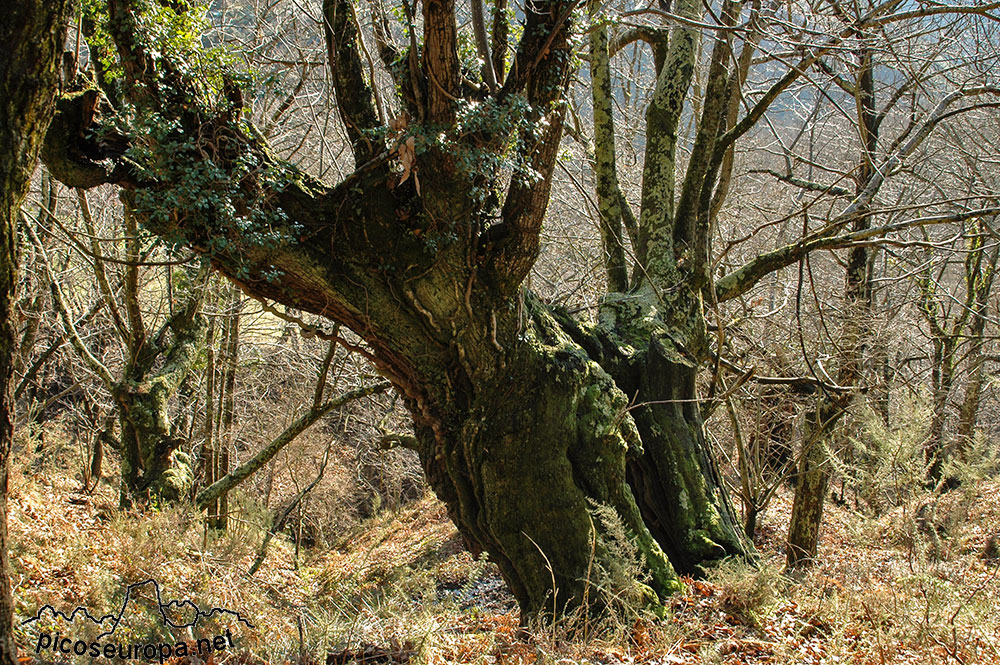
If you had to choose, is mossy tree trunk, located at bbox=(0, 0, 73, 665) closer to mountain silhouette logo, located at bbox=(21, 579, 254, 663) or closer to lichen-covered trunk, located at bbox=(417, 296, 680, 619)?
mountain silhouette logo, located at bbox=(21, 579, 254, 663)

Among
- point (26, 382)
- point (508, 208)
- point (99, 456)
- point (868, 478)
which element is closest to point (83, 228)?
point (26, 382)

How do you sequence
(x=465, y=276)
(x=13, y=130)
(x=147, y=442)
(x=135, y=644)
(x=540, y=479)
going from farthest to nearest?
(x=147, y=442)
(x=540, y=479)
(x=465, y=276)
(x=135, y=644)
(x=13, y=130)

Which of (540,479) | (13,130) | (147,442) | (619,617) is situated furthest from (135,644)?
(147,442)

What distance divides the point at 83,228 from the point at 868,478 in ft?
27.9

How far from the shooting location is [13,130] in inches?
82.1

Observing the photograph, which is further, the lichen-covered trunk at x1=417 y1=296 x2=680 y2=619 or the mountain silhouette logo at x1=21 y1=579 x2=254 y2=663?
the lichen-covered trunk at x1=417 y1=296 x2=680 y2=619

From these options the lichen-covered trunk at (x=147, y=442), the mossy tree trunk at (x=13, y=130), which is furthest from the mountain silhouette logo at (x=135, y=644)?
the lichen-covered trunk at (x=147, y=442)

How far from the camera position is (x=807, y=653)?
A: 3510mm

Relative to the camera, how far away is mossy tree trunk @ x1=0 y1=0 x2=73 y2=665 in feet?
6.72

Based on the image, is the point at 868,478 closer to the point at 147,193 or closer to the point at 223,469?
the point at 147,193

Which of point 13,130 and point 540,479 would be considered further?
point 540,479

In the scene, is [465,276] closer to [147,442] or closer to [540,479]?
[540,479]

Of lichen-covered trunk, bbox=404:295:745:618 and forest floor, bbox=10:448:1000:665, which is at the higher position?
lichen-covered trunk, bbox=404:295:745:618

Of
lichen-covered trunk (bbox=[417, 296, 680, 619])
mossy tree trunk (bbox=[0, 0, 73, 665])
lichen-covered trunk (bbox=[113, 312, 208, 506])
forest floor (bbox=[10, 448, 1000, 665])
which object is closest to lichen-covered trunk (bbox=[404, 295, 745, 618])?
lichen-covered trunk (bbox=[417, 296, 680, 619])
